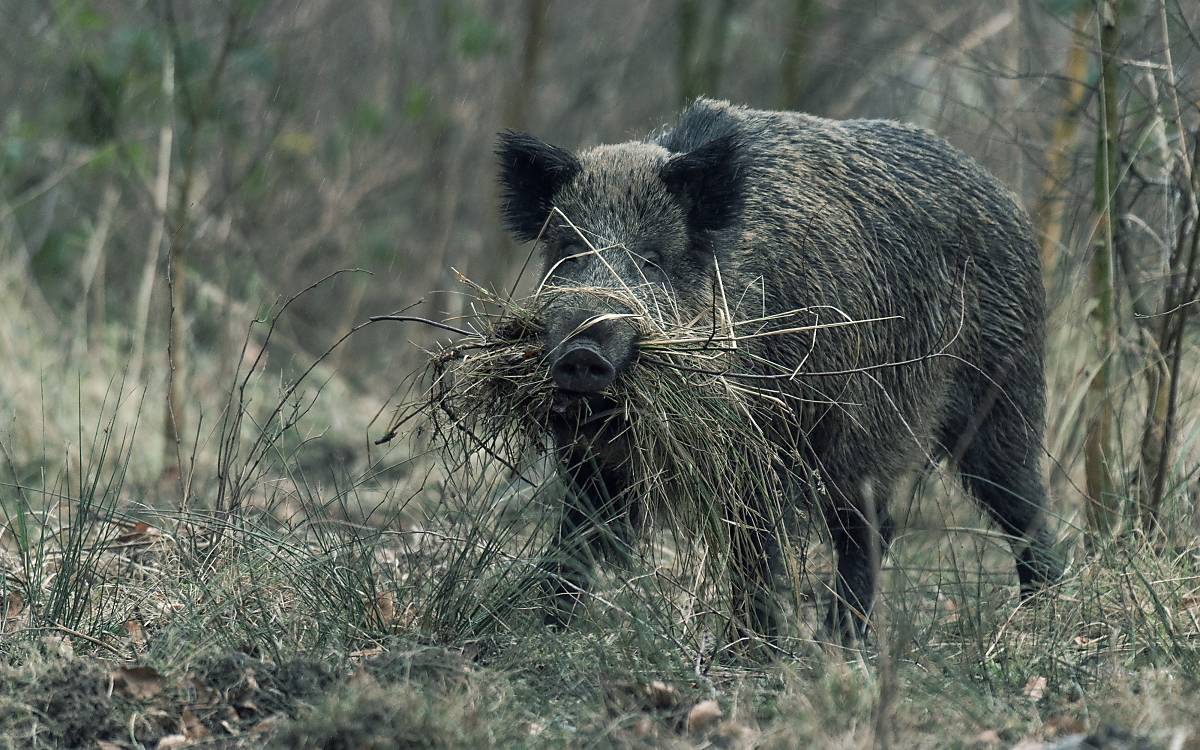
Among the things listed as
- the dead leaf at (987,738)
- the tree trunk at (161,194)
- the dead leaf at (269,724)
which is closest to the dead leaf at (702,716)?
the dead leaf at (987,738)

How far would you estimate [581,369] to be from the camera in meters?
3.74

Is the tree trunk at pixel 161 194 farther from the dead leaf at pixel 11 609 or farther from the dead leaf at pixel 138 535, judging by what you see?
the dead leaf at pixel 11 609

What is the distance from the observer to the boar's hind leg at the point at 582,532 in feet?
12.9

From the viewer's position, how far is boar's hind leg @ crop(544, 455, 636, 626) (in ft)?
12.9

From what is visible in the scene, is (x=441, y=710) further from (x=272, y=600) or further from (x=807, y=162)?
(x=807, y=162)

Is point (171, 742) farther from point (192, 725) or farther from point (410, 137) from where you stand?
point (410, 137)

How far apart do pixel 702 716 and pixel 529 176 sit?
6.84ft

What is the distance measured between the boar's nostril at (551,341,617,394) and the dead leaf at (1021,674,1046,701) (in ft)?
4.39

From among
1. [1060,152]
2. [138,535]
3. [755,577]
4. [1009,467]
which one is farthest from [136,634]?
[1060,152]

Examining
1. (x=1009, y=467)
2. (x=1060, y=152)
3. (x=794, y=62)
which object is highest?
(x=794, y=62)

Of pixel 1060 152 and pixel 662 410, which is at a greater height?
pixel 1060 152

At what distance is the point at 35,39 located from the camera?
10.2 metres

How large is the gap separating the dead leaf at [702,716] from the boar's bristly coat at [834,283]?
0.72 metres

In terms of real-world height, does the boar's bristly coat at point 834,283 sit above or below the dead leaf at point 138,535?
above
